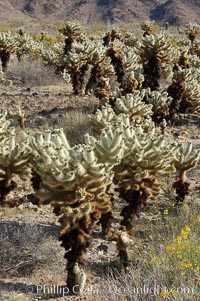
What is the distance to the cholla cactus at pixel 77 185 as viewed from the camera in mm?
4250

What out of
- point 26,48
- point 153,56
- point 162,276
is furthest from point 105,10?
point 162,276

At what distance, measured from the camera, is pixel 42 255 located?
4.96 m

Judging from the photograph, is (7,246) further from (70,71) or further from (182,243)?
(70,71)

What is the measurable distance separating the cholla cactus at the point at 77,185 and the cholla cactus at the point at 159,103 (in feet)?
18.5

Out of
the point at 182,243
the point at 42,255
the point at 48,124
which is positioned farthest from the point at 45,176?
the point at 48,124

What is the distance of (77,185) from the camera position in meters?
4.32

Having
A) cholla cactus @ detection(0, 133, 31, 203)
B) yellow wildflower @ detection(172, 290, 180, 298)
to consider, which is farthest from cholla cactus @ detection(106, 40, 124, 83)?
yellow wildflower @ detection(172, 290, 180, 298)

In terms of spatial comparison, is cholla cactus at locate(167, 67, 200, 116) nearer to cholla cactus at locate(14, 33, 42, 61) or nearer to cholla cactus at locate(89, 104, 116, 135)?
cholla cactus at locate(89, 104, 116, 135)

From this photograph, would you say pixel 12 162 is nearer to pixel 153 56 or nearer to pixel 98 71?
pixel 153 56

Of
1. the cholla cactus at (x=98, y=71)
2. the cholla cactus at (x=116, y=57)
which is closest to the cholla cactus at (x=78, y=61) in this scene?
the cholla cactus at (x=98, y=71)

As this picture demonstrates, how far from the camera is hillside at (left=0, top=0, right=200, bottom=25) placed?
6384 centimetres

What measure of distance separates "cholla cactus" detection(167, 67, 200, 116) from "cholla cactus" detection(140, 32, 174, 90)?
670 mm

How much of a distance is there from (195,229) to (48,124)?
5923 mm

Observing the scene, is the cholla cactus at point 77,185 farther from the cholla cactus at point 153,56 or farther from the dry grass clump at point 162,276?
the cholla cactus at point 153,56
